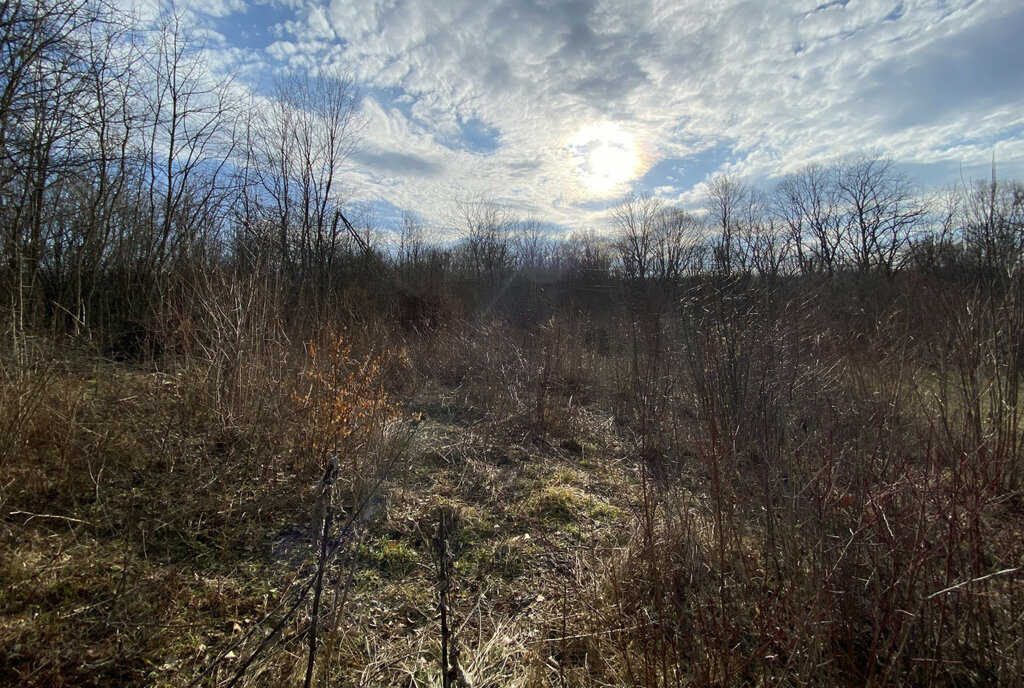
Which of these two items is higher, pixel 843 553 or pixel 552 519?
pixel 843 553

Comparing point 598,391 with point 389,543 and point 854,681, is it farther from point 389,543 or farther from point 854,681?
point 854,681

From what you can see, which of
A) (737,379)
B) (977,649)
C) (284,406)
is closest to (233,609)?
(284,406)

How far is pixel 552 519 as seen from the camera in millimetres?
4156

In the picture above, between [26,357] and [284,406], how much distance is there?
1.94 metres

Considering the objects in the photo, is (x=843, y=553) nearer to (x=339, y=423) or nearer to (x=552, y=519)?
(x=552, y=519)

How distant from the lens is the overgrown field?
6.17ft

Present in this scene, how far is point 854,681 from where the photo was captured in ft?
5.98

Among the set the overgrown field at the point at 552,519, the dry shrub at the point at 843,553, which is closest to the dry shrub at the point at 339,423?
the overgrown field at the point at 552,519

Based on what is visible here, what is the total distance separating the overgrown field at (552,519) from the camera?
1880mm

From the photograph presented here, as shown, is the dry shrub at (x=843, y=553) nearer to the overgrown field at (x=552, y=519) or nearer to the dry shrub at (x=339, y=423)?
the overgrown field at (x=552, y=519)

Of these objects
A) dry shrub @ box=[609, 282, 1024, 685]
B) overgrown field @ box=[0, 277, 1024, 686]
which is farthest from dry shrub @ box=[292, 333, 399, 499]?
dry shrub @ box=[609, 282, 1024, 685]

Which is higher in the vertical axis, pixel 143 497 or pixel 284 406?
pixel 284 406

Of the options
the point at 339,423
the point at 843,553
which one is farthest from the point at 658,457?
the point at 339,423

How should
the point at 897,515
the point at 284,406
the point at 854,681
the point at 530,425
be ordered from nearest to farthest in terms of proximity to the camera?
the point at 854,681, the point at 897,515, the point at 284,406, the point at 530,425
